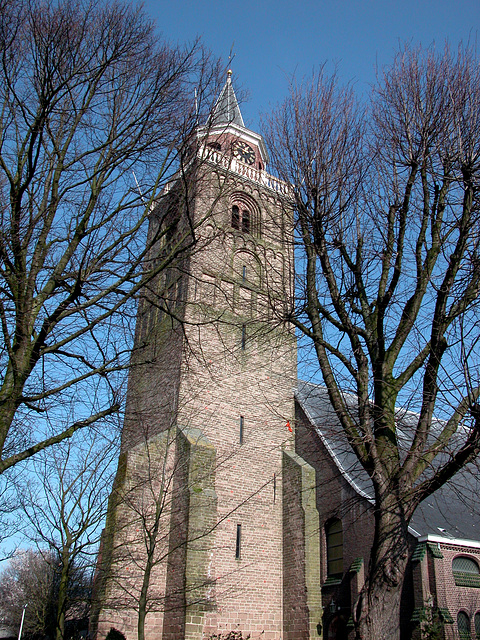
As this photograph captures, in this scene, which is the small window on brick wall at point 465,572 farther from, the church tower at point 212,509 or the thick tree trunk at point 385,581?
the thick tree trunk at point 385,581

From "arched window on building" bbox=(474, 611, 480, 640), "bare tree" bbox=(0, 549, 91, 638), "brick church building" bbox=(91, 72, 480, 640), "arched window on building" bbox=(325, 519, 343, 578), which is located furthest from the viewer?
"bare tree" bbox=(0, 549, 91, 638)

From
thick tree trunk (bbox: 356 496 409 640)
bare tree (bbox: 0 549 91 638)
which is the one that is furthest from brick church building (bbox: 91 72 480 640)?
thick tree trunk (bbox: 356 496 409 640)

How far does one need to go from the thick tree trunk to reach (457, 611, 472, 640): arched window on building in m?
11.0

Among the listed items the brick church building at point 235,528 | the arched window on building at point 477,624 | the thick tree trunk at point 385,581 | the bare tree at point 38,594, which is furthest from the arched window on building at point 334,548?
the thick tree trunk at point 385,581

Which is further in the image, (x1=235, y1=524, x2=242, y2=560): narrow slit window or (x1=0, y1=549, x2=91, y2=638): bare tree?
(x1=0, y1=549, x2=91, y2=638): bare tree

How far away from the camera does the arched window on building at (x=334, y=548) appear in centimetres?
1677

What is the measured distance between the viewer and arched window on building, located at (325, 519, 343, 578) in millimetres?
16766

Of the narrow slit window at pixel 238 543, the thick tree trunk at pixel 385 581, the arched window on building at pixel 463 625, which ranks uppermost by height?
the narrow slit window at pixel 238 543

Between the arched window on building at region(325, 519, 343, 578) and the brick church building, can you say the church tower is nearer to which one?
the brick church building

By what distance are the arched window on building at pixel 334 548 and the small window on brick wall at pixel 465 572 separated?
330cm

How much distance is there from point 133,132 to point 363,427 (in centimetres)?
503

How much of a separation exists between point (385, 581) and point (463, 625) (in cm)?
1161

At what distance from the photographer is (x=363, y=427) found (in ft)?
19.2

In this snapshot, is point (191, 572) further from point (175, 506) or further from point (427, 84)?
point (427, 84)
